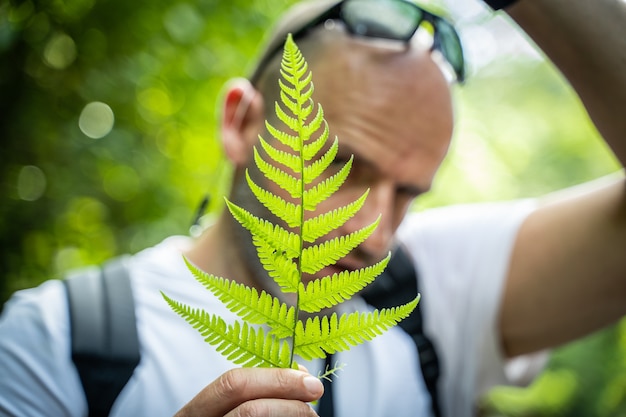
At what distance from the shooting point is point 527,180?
653 centimetres

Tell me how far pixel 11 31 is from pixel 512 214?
4.41ft

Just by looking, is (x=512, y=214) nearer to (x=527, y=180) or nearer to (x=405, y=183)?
(x=405, y=183)

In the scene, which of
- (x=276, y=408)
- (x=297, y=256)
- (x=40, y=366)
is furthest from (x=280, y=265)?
(x=40, y=366)

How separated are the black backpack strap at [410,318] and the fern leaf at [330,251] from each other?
76cm

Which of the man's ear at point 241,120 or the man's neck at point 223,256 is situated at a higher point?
the man's ear at point 241,120

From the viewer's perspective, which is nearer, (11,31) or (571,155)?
(11,31)

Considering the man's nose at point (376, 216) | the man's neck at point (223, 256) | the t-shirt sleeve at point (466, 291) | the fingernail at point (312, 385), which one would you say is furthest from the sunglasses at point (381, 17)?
the fingernail at point (312, 385)

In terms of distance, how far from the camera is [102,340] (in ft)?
3.31

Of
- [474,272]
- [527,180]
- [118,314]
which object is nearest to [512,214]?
[474,272]

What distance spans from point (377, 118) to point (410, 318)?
0.46m

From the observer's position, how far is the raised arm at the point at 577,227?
989 millimetres

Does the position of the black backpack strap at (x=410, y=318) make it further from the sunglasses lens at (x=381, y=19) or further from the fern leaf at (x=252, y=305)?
the fern leaf at (x=252, y=305)

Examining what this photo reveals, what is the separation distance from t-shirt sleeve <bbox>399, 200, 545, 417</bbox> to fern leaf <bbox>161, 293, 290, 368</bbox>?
0.89m

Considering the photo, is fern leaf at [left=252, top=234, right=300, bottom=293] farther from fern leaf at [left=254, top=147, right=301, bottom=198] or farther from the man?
the man
